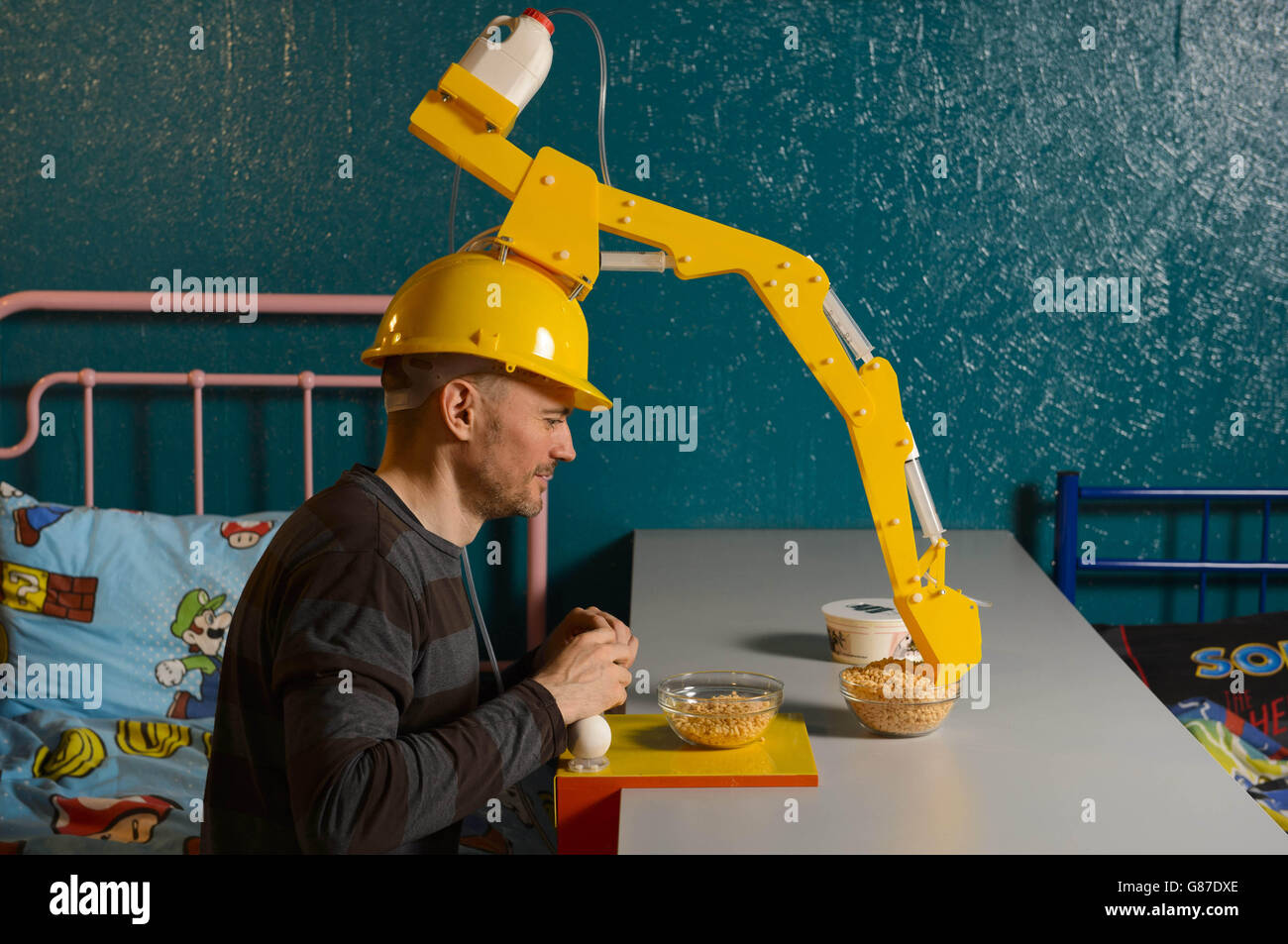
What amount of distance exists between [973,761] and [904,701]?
88mm

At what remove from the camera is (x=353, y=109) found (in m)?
2.43

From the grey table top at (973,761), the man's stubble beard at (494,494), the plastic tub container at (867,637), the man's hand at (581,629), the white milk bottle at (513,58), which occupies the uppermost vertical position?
the white milk bottle at (513,58)

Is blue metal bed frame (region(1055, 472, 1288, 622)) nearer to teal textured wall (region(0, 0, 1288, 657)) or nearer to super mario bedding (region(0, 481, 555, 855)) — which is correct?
teal textured wall (region(0, 0, 1288, 657))

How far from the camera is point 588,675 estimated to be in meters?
1.19

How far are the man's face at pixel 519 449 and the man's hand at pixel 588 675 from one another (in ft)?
0.47

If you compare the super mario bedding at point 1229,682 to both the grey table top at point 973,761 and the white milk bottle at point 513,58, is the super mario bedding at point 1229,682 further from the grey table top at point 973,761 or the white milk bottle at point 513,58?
the white milk bottle at point 513,58

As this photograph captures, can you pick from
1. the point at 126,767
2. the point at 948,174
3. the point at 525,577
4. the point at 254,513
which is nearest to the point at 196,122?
the point at 254,513

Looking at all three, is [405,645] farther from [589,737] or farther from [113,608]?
[113,608]

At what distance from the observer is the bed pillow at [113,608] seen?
211 centimetres

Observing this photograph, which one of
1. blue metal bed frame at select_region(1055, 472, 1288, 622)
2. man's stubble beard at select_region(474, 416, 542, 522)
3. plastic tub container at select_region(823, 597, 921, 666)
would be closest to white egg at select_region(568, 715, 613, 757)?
man's stubble beard at select_region(474, 416, 542, 522)

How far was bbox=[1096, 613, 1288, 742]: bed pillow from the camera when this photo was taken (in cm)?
200

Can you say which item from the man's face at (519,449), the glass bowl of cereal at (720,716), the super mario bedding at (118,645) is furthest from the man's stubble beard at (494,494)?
the super mario bedding at (118,645)
